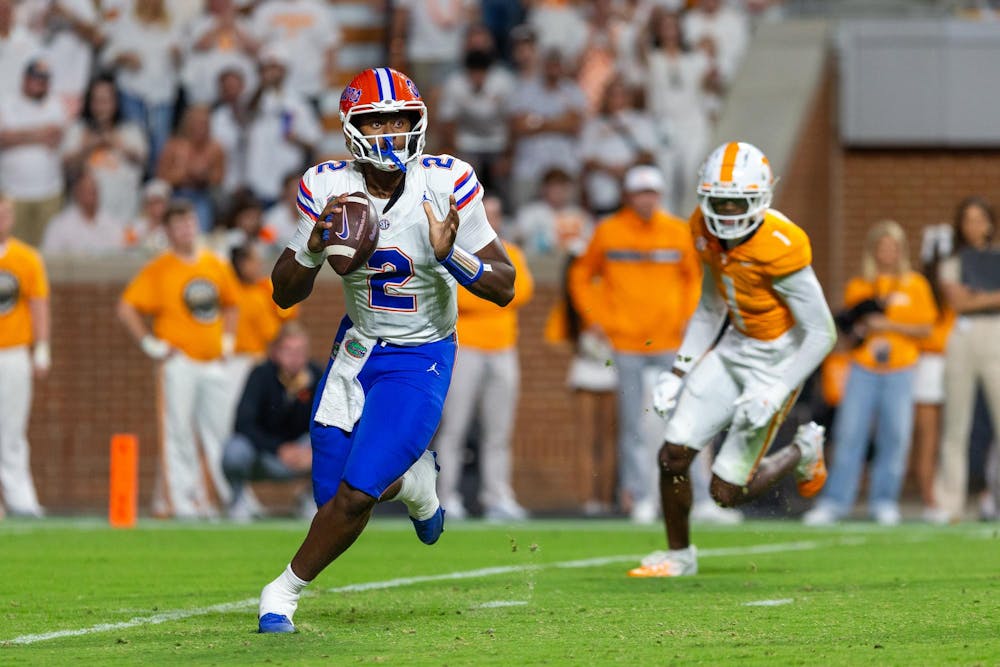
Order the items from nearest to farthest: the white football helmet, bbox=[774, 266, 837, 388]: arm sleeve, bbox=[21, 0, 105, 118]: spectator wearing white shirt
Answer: the white football helmet
bbox=[774, 266, 837, 388]: arm sleeve
bbox=[21, 0, 105, 118]: spectator wearing white shirt

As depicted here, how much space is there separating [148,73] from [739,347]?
9.21 meters

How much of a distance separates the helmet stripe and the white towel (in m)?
2.43

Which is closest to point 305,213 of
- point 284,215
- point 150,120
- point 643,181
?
point 643,181

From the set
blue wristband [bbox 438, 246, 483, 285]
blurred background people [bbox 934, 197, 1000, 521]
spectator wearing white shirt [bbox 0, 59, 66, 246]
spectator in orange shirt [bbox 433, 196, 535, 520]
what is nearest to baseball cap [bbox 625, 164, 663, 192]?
spectator in orange shirt [bbox 433, 196, 535, 520]

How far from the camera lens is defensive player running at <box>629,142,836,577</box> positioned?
949 cm

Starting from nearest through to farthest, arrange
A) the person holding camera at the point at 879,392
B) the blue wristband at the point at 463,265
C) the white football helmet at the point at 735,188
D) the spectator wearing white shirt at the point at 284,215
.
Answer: the blue wristband at the point at 463,265, the white football helmet at the point at 735,188, the person holding camera at the point at 879,392, the spectator wearing white shirt at the point at 284,215

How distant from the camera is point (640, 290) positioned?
1464 centimetres

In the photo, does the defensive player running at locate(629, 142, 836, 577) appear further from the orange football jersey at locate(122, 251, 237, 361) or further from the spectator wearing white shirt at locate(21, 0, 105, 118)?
the spectator wearing white shirt at locate(21, 0, 105, 118)

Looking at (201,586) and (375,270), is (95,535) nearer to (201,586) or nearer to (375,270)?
(201,586)

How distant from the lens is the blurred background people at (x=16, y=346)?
14477mm

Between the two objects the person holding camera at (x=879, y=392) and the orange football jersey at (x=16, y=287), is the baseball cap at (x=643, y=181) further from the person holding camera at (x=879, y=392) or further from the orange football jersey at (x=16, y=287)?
the orange football jersey at (x=16, y=287)

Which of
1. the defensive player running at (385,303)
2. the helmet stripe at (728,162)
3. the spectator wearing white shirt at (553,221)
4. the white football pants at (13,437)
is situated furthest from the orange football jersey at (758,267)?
the spectator wearing white shirt at (553,221)

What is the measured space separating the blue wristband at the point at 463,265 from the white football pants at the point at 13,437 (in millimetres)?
7937

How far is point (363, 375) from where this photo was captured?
7.70 m
